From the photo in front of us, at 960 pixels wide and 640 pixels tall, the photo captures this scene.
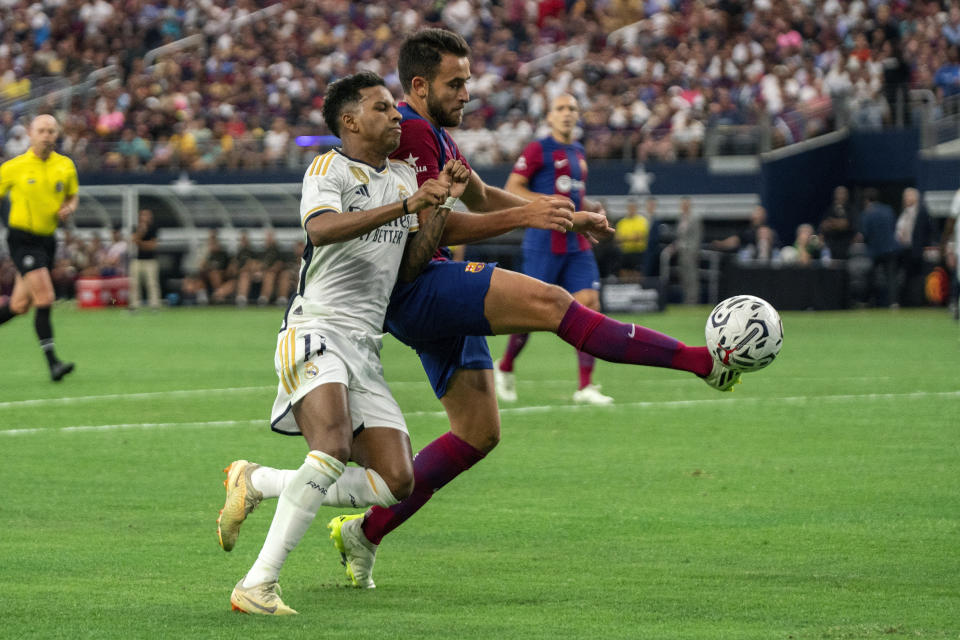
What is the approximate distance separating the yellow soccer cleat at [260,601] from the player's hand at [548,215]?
167cm

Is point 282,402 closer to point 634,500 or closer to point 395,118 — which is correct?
point 395,118

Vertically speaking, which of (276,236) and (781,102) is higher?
(781,102)

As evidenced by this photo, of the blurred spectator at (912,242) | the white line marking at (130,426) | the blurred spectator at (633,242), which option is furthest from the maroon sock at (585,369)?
the blurred spectator at (912,242)

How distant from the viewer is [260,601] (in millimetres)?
5238

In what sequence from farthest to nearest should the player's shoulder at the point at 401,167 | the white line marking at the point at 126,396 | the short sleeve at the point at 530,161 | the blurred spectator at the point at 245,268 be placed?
the blurred spectator at the point at 245,268 < the short sleeve at the point at 530,161 < the white line marking at the point at 126,396 < the player's shoulder at the point at 401,167

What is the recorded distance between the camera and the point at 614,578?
19.5ft

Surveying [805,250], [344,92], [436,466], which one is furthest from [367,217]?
[805,250]

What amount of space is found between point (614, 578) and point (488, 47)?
32.7m

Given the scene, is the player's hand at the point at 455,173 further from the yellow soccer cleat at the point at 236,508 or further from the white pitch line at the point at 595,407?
the white pitch line at the point at 595,407

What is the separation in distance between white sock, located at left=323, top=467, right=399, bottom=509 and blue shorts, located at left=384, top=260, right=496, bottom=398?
655mm

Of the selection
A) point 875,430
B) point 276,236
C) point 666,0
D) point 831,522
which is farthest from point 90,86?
point 831,522

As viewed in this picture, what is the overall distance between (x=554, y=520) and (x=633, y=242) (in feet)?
73.8

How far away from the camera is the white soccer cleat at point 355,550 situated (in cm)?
589

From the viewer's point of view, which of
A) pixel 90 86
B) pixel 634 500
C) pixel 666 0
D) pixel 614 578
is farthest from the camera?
pixel 90 86
